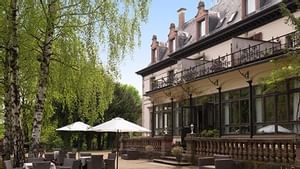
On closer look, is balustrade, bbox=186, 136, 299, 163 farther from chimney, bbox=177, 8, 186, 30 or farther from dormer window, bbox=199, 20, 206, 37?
chimney, bbox=177, 8, 186, 30

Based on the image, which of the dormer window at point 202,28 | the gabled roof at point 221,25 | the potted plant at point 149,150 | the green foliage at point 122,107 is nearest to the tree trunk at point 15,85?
the gabled roof at point 221,25

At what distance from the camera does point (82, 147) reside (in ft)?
164

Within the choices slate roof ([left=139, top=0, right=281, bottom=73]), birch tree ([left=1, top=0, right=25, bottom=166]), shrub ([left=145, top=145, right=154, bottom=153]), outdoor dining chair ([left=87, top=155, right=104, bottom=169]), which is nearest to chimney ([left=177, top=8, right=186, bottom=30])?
slate roof ([left=139, top=0, right=281, bottom=73])

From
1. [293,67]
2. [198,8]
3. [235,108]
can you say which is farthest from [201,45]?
[293,67]

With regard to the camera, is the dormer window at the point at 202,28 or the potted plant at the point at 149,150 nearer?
the potted plant at the point at 149,150

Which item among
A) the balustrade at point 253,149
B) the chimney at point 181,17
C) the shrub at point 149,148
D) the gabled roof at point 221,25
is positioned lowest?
the shrub at point 149,148

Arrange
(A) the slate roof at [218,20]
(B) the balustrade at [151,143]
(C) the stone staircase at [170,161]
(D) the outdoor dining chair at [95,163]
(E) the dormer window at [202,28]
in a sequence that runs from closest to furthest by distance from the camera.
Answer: (D) the outdoor dining chair at [95,163]
(C) the stone staircase at [170,161]
(B) the balustrade at [151,143]
(A) the slate roof at [218,20]
(E) the dormer window at [202,28]

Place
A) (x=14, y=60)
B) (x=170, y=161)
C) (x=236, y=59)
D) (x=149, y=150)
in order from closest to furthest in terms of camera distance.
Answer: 1. (x=14, y=60)
2. (x=170, y=161)
3. (x=236, y=59)
4. (x=149, y=150)

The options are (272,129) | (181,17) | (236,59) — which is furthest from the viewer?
(181,17)

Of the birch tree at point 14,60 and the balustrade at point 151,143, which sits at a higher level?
the birch tree at point 14,60

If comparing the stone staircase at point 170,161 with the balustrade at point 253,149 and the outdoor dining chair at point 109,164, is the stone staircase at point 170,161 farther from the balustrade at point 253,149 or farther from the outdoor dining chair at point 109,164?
the outdoor dining chair at point 109,164

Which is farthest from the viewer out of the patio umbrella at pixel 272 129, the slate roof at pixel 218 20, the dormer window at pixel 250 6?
the slate roof at pixel 218 20

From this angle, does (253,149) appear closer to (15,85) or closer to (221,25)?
(15,85)

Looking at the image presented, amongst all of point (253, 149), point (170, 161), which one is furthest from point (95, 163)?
point (170, 161)
